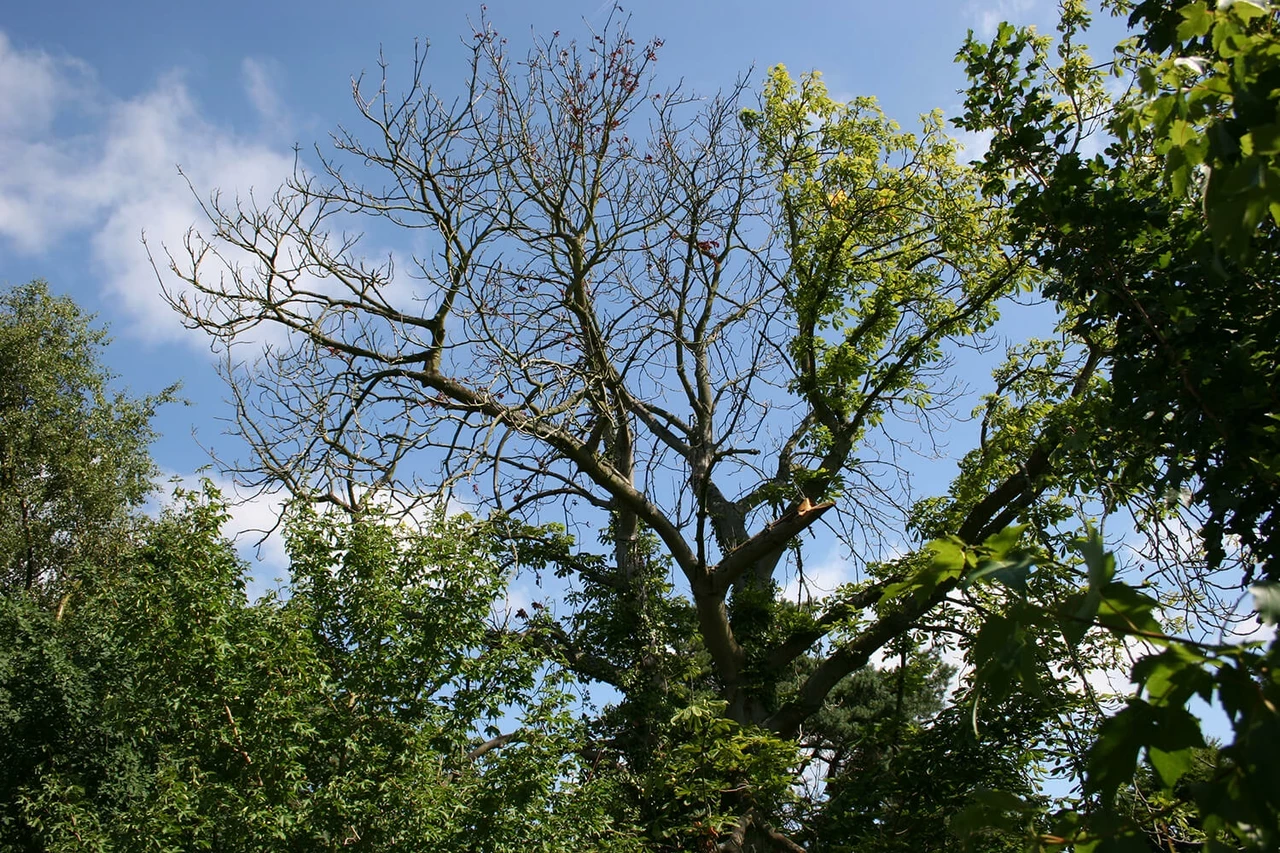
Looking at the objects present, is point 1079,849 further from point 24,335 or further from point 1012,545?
point 24,335

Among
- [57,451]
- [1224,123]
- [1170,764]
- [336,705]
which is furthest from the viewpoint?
[57,451]

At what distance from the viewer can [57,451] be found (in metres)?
16.3

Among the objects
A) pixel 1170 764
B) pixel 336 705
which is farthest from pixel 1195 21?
pixel 336 705

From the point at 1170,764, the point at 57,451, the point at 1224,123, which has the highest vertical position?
the point at 57,451

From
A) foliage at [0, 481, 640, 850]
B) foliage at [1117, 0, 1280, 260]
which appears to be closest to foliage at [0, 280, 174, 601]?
foliage at [0, 481, 640, 850]

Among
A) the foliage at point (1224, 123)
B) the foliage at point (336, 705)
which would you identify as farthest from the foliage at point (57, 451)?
the foliage at point (1224, 123)

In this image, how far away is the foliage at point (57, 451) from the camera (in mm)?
16047

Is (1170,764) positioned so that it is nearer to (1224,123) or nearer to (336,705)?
(1224,123)

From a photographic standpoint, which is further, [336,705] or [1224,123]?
[336,705]

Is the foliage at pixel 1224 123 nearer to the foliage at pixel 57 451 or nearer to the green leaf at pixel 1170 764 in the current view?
the green leaf at pixel 1170 764

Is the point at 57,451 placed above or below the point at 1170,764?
above

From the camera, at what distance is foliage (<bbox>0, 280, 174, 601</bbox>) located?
16.0 meters

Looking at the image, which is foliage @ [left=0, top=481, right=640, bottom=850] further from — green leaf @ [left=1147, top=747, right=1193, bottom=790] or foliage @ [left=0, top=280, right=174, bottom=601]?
foliage @ [left=0, top=280, right=174, bottom=601]

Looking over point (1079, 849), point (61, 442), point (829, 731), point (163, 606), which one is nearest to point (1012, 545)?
point (1079, 849)
